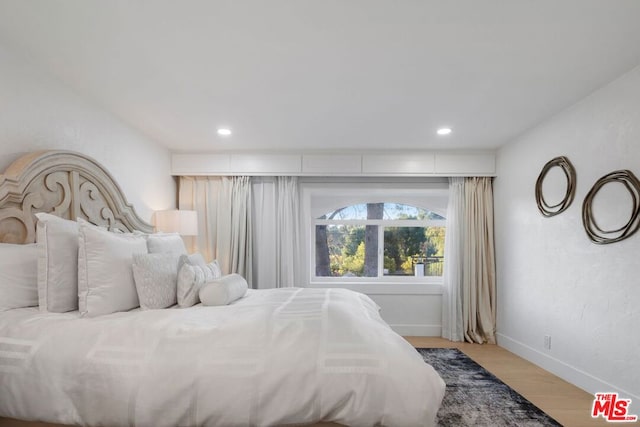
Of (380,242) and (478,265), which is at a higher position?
(380,242)

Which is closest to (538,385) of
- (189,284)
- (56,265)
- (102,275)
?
(189,284)

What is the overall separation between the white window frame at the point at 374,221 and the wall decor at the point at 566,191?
1247mm

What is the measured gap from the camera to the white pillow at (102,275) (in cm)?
184

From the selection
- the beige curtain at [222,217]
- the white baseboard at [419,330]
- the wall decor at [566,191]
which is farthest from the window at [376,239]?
the wall decor at [566,191]

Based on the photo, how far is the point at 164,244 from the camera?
8.52 ft

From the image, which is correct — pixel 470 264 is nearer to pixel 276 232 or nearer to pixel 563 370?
pixel 563 370

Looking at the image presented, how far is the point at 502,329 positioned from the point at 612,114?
8.44 ft

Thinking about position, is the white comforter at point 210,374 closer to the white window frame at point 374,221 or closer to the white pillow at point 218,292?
the white pillow at point 218,292

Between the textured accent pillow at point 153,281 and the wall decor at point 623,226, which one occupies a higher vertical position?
the wall decor at point 623,226

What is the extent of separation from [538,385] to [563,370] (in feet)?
1.02

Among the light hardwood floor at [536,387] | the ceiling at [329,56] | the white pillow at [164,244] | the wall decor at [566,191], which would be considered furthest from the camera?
the wall decor at [566,191]

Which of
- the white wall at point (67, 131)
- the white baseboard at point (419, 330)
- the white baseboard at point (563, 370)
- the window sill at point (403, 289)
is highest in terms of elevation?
the white wall at point (67, 131)

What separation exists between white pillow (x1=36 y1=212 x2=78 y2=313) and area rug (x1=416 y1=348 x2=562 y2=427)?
2394 millimetres

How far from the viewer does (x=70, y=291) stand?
189 centimetres
